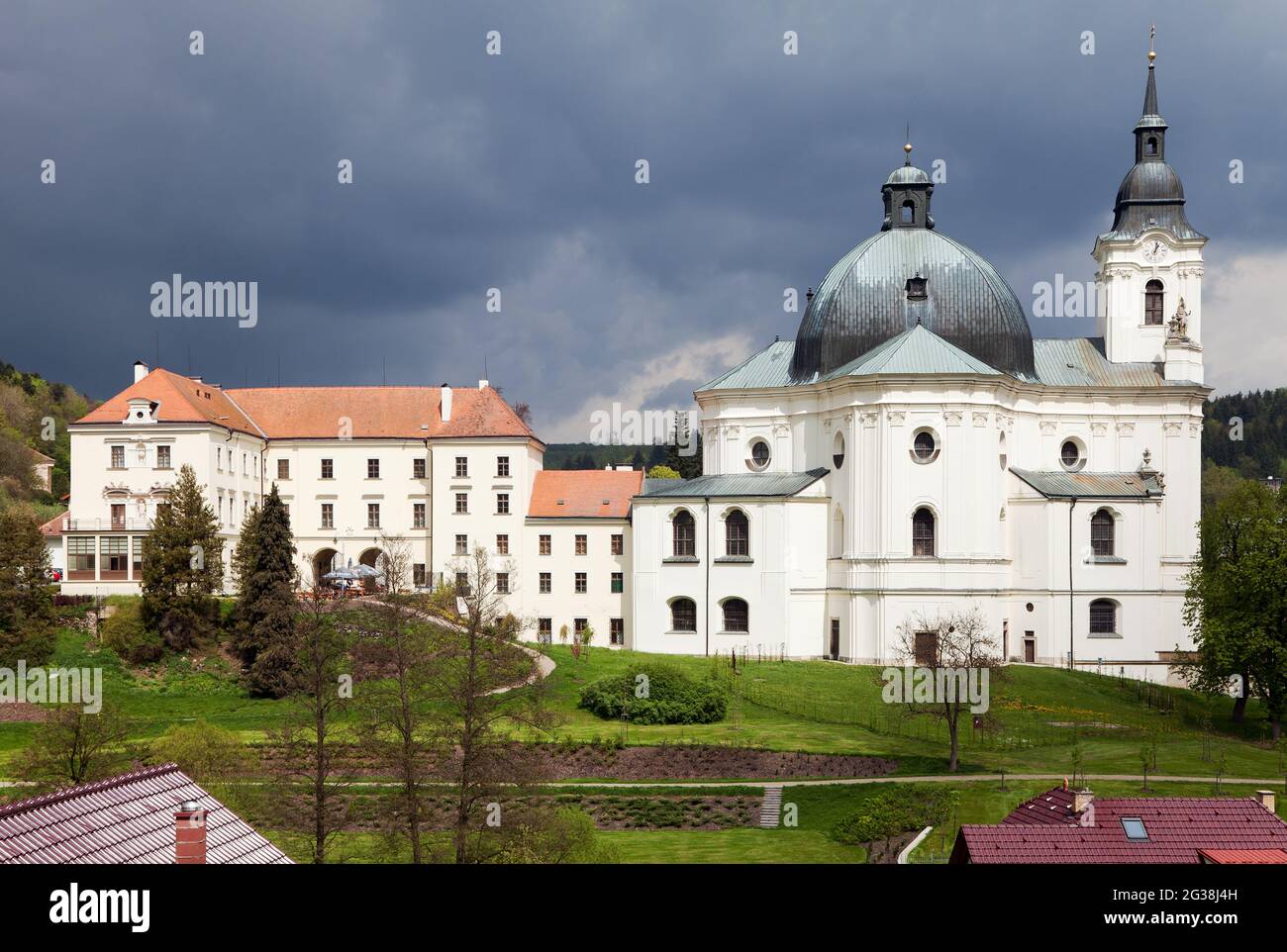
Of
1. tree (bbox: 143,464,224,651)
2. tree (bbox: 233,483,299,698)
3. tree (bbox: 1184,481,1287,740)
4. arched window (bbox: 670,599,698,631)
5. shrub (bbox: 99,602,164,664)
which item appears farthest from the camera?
arched window (bbox: 670,599,698,631)

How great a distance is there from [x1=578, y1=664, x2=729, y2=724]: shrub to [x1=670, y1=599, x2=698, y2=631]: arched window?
12344 millimetres

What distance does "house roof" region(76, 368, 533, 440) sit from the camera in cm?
6216

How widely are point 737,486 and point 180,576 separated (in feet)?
82.7

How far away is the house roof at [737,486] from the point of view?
2315 inches

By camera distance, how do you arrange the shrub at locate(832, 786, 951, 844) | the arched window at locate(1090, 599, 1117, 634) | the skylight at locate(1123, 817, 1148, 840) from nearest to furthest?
the skylight at locate(1123, 817, 1148, 840)
the shrub at locate(832, 786, 951, 844)
the arched window at locate(1090, 599, 1117, 634)

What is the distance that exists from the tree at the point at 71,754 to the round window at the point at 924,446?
118 feet

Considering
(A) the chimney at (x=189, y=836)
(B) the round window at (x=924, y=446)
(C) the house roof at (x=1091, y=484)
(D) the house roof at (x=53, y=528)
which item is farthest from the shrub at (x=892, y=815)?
(D) the house roof at (x=53, y=528)

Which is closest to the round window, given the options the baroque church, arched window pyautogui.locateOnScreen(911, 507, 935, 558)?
the baroque church

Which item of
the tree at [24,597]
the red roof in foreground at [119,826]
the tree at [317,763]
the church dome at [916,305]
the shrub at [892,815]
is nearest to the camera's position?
the red roof in foreground at [119,826]

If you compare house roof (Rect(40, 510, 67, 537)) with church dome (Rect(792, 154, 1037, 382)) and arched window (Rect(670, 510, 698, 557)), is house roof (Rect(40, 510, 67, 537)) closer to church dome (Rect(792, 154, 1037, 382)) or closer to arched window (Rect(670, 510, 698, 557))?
arched window (Rect(670, 510, 698, 557))

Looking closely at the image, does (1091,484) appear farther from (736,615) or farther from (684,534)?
(684,534)

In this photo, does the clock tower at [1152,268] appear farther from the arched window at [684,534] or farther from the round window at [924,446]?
the arched window at [684,534]
